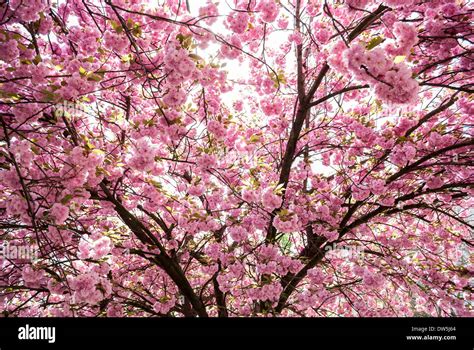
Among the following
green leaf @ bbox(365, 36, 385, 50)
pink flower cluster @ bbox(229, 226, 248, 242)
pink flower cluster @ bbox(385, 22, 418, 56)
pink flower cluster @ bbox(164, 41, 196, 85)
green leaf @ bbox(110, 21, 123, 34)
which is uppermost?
green leaf @ bbox(110, 21, 123, 34)

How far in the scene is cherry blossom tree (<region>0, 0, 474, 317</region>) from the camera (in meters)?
2.44

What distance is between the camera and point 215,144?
4.02 metres

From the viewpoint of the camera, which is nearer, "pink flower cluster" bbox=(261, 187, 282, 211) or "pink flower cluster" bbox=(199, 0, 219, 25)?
"pink flower cluster" bbox=(199, 0, 219, 25)

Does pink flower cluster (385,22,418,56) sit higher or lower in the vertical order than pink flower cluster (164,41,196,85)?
lower

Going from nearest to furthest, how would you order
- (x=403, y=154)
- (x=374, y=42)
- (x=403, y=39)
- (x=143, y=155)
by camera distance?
1. (x=374, y=42)
2. (x=403, y=39)
3. (x=143, y=155)
4. (x=403, y=154)

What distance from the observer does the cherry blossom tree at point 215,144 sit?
2438 millimetres

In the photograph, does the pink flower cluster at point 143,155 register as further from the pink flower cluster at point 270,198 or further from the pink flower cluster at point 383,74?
the pink flower cluster at point 383,74

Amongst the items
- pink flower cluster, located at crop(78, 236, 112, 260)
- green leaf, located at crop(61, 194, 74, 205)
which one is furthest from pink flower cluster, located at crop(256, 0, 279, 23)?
pink flower cluster, located at crop(78, 236, 112, 260)

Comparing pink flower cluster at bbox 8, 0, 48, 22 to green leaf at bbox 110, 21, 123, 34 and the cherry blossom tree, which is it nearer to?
the cherry blossom tree

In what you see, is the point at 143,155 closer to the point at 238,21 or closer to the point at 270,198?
the point at 270,198

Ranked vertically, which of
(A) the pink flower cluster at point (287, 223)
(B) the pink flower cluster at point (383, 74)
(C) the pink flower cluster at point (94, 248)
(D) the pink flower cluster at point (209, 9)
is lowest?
(C) the pink flower cluster at point (94, 248)

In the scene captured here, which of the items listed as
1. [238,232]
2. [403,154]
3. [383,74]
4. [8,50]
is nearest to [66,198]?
[8,50]

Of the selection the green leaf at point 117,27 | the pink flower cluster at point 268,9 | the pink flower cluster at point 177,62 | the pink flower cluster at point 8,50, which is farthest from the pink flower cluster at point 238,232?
the pink flower cluster at point 8,50
